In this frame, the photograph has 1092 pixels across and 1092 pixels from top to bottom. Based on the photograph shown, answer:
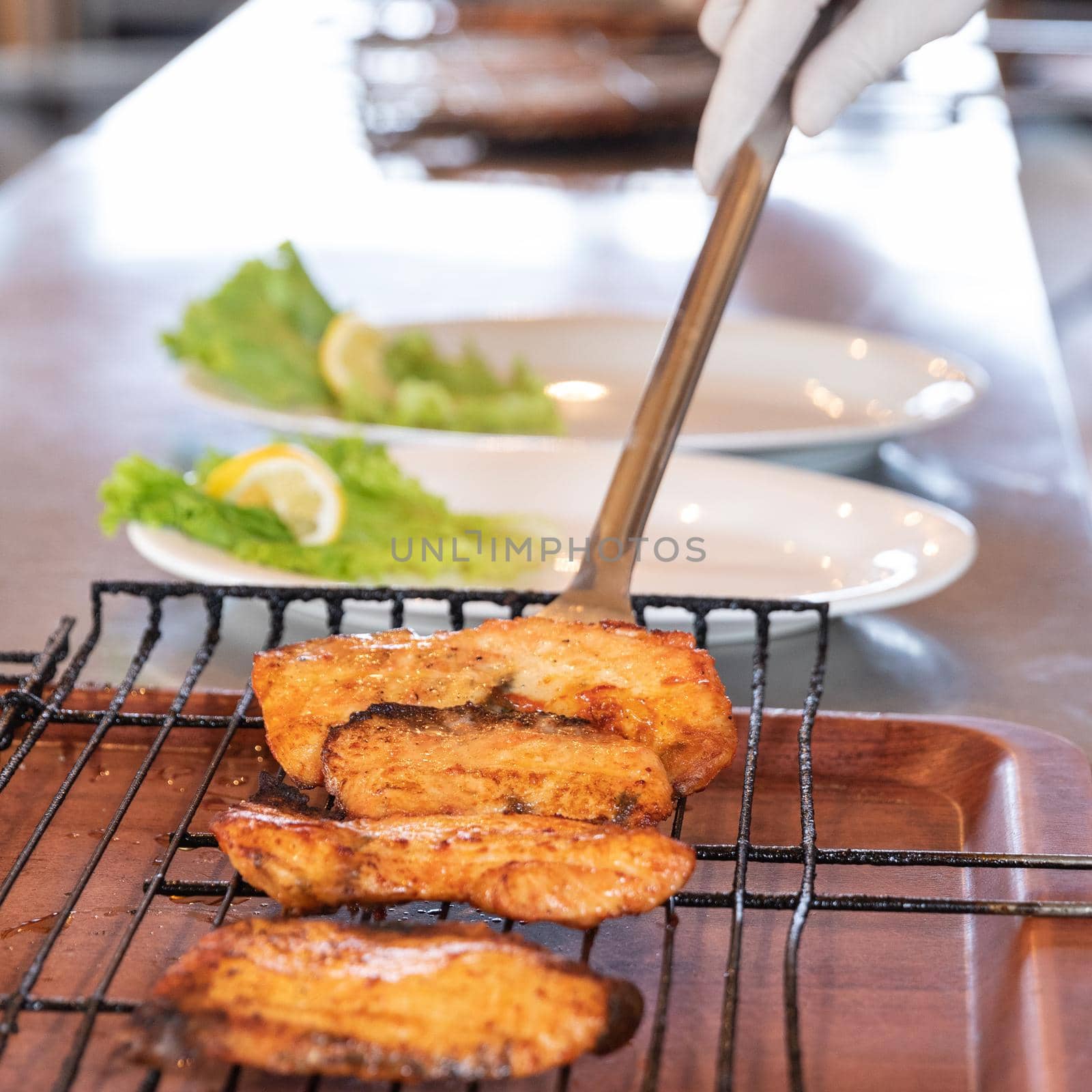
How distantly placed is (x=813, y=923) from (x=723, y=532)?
109 cm

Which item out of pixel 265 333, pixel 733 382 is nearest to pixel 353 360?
pixel 265 333

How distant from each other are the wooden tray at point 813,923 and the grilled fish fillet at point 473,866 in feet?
0.37

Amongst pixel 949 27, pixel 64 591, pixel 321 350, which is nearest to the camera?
pixel 949 27

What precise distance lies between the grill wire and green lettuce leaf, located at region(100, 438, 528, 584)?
31 centimetres

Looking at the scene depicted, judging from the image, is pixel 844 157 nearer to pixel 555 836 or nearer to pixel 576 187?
pixel 576 187

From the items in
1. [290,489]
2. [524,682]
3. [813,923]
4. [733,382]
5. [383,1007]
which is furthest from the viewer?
[733,382]

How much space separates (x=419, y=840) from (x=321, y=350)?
1.92 metres

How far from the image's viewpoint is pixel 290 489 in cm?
229

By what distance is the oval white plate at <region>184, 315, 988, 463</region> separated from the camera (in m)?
2.63

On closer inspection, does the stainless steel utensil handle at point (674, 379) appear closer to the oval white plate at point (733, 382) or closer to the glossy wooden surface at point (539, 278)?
the glossy wooden surface at point (539, 278)

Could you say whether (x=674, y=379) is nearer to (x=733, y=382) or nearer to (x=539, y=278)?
(x=733, y=382)

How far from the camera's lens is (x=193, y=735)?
1674 millimetres

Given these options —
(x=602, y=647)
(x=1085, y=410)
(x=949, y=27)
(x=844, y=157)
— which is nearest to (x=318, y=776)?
(x=602, y=647)

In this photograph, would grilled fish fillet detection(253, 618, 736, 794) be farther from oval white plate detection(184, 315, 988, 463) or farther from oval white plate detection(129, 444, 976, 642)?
oval white plate detection(184, 315, 988, 463)
